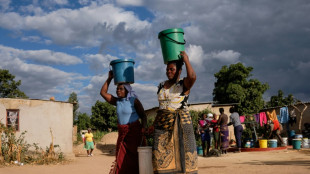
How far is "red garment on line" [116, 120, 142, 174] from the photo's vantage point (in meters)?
4.43

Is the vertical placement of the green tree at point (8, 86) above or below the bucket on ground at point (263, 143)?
above

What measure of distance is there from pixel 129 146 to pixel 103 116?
36697 millimetres

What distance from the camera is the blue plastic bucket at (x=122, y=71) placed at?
180 inches

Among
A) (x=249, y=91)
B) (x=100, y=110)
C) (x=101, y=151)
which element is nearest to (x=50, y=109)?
(x=101, y=151)

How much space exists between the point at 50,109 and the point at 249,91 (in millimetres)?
18633

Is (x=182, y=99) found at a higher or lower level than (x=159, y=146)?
higher

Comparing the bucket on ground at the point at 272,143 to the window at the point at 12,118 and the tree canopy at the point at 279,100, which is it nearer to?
the window at the point at 12,118

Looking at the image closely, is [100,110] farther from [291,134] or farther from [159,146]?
[159,146]

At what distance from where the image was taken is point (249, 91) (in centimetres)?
2858

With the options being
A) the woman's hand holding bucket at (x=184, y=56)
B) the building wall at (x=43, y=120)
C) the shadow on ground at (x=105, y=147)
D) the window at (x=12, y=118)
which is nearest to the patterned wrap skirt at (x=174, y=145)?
the woman's hand holding bucket at (x=184, y=56)

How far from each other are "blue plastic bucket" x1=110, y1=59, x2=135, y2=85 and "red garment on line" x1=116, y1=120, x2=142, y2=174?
0.65 metres

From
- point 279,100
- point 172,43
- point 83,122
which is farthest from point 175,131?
point 83,122

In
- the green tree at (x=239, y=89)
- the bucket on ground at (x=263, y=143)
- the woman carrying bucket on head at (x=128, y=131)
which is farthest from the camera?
the green tree at (x=239, y=89)

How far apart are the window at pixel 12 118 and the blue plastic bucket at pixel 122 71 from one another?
12.3m
